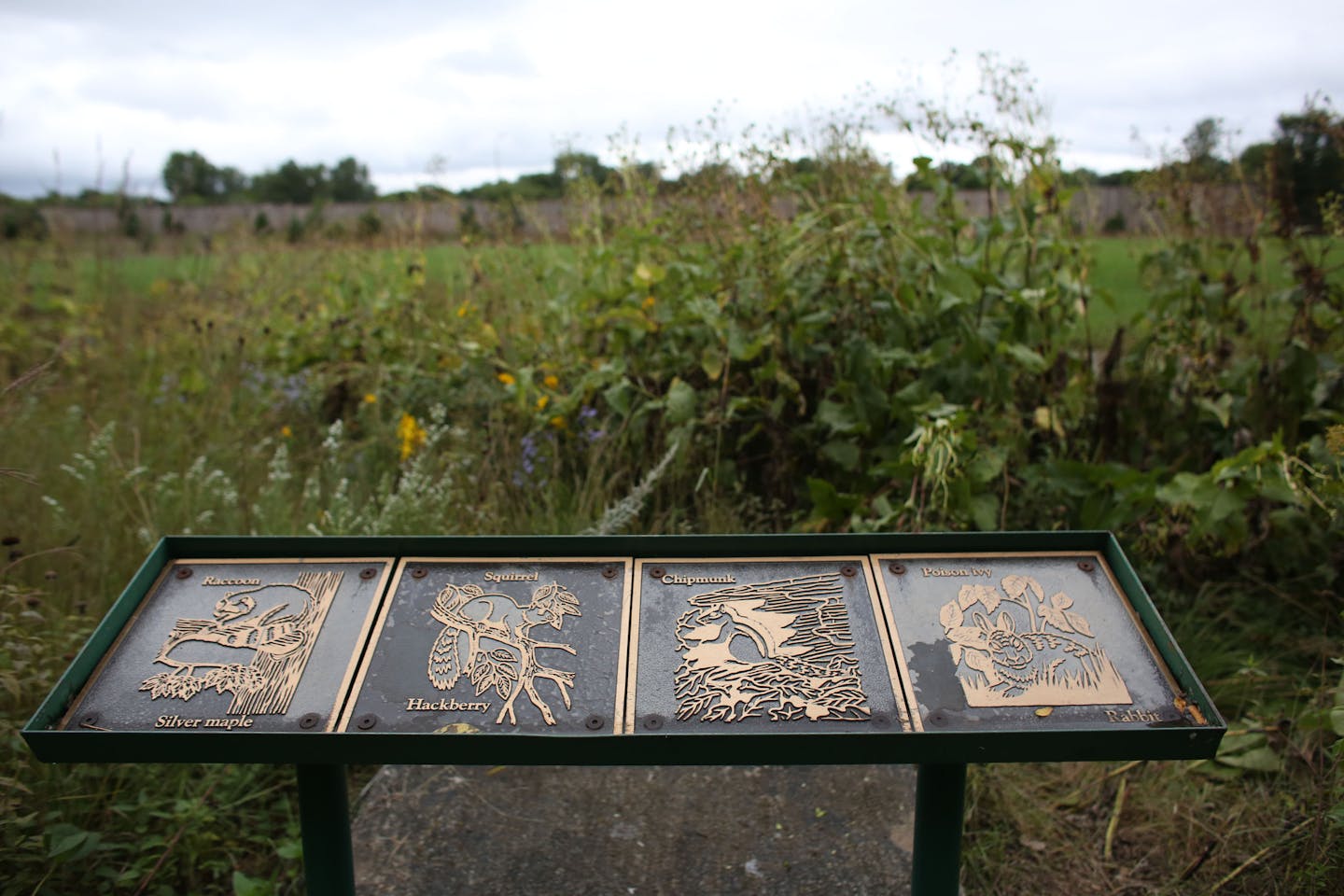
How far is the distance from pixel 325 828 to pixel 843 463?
2.21 meters

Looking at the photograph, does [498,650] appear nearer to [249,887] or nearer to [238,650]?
[238,650]

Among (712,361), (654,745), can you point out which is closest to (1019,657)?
(654,745)

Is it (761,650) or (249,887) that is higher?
(761,650)

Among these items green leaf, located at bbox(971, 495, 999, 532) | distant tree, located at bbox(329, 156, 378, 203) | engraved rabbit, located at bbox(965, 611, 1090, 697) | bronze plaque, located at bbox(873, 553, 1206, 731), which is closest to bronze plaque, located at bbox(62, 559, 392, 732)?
bronze plaque, located at bbox(873, 553, 1206, 731)

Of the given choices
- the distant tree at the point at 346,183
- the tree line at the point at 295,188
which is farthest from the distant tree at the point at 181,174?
the distant tree at the point at 346,183

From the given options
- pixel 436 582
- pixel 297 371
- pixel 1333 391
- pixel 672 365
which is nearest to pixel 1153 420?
pixel 1333 391

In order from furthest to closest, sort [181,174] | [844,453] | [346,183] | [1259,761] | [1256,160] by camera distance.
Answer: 1. [346,183]
2. [181,174]
3. [1256,160]
4. [844,453]
5. [1259,761]

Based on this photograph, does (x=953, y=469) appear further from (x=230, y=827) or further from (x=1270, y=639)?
(x=230, y=827)

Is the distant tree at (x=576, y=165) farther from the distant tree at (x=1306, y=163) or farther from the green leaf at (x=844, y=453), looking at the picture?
the distant tree at (x=1306, y=163)

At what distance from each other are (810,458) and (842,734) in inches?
98.3

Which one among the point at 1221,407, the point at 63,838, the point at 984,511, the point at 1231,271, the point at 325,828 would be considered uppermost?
the point at 1231,271

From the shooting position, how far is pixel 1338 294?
150 inches

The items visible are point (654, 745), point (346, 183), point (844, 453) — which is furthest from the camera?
point (346, 183)

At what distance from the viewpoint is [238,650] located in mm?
1986
